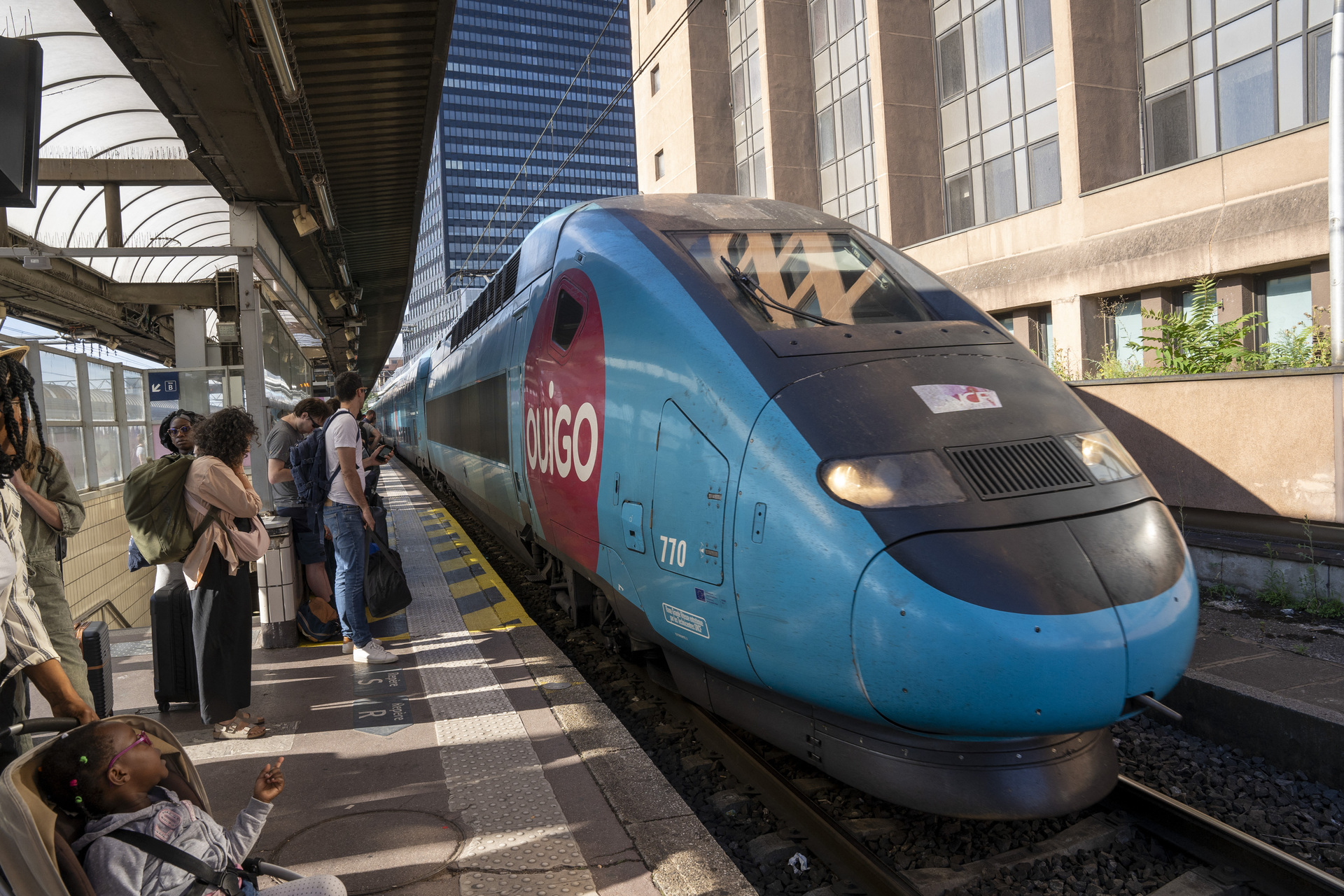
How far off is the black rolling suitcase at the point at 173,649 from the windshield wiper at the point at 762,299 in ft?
10.2

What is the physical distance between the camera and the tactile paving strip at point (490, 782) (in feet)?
9.04

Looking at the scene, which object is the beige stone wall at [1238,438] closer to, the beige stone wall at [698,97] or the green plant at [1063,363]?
the green plant at [1063,363]

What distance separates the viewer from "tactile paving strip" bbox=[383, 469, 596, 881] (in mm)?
2754

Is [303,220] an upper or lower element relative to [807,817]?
upper

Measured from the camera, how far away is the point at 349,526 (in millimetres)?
5164

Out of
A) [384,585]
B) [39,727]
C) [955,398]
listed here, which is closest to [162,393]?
[384,585]

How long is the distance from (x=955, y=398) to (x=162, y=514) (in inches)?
133

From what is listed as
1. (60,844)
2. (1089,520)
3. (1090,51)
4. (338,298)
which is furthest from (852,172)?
(60,844)

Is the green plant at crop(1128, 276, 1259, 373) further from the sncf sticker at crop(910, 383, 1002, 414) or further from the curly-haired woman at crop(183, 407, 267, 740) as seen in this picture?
the curly-haired woman at crop(183, 407, 267, 740)

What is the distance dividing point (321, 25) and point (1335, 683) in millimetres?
6940

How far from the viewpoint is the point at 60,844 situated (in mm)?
1788

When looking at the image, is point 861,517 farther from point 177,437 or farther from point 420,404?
point 420,404

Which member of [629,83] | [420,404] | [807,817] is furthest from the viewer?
[420,404]

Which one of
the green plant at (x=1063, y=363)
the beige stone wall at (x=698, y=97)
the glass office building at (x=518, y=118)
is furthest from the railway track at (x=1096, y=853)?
the glass office building at (x=518, y=118)
